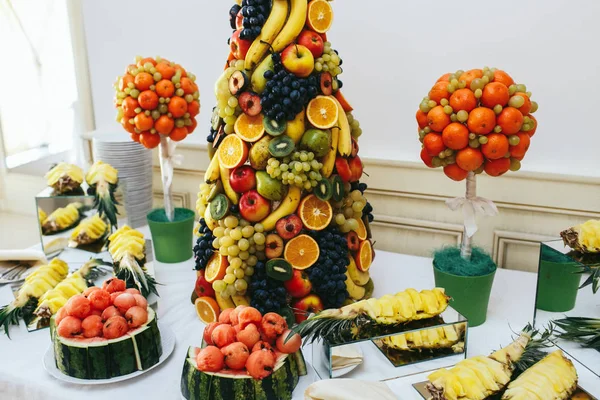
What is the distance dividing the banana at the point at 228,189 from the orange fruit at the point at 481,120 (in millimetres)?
548

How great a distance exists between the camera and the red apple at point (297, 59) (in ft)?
3.80

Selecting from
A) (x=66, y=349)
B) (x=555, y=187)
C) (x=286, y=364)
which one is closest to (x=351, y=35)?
(x=555, y=187)

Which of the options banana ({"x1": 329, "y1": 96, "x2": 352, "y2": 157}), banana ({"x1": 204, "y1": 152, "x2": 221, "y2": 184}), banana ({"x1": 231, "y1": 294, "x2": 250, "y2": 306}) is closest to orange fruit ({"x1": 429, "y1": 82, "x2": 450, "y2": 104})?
banana ({"x1": 329, "y1": 96, "x2": 352, "y2": 157})

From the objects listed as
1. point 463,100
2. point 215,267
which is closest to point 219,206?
point 215,267

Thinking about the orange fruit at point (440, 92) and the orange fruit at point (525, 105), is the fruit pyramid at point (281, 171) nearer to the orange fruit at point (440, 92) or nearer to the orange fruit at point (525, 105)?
the orange fruit at point (440, 92)

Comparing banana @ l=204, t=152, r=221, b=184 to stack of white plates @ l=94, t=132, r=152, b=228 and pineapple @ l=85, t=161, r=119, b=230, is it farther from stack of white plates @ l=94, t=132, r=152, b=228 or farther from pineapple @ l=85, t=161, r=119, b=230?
stack of white plates @ l=94, t=132, r=152, b=228

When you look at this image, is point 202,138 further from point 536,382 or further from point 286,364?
point 536,382

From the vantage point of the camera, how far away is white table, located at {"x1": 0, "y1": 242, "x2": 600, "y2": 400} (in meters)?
1.08

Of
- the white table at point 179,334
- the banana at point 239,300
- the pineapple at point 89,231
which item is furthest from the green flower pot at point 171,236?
the banana at point 239,300

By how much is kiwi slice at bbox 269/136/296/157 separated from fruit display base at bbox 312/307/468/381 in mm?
411

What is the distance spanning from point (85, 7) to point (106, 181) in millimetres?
987

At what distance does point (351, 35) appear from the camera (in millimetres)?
1779

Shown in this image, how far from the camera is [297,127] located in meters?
1.21

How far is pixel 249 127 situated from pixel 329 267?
0.38 meters
